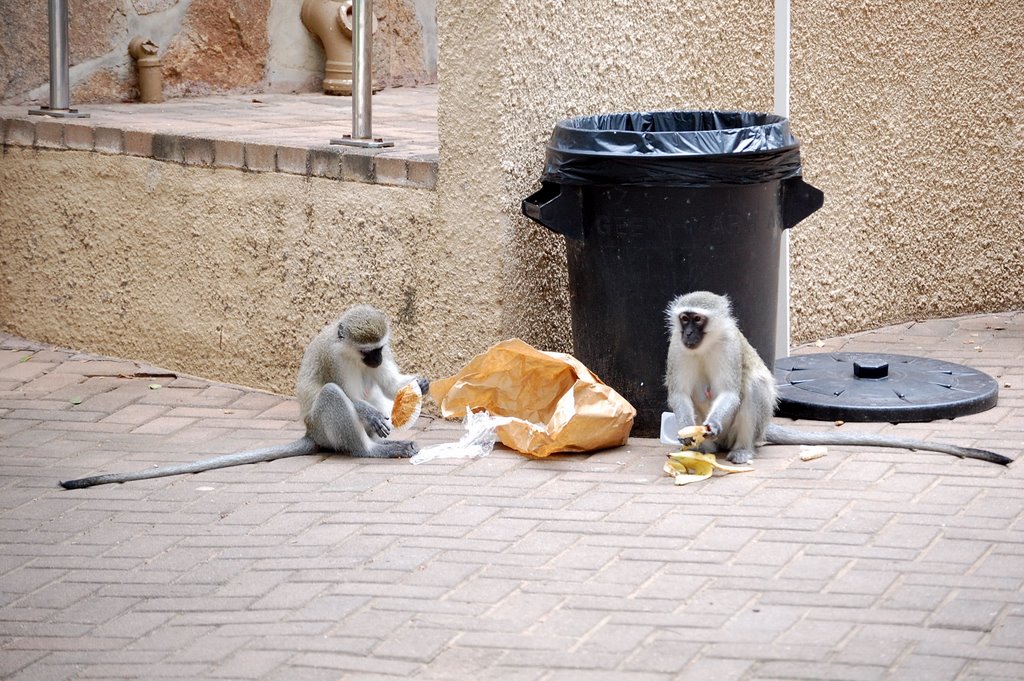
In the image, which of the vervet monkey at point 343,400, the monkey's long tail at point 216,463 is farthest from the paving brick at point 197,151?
the monkey's long tail at point 216,463

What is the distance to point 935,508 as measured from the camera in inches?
199

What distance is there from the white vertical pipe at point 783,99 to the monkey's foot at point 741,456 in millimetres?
1288

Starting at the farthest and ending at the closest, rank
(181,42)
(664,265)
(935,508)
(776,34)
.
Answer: (181,42) < (776,34) < (664,265) < (935,508)

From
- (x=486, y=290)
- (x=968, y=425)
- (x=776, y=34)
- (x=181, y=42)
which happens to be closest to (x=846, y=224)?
(x=776, y=34)

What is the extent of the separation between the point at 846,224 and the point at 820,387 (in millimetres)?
1507

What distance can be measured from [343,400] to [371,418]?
6.2 inches

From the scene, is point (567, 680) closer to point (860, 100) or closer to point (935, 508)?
point (935, 508)

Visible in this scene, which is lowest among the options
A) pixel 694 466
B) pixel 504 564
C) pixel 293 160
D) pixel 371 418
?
pixel 504 564

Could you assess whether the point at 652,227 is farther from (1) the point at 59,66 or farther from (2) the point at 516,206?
(1) the point at 59,66

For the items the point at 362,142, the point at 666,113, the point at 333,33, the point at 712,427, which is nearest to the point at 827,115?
the point at 666,113

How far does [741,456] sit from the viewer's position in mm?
5652

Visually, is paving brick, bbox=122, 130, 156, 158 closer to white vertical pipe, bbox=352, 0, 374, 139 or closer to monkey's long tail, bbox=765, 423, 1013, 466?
white vertical pipe, bbox=352, 0, 374, 139

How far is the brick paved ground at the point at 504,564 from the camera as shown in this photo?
12.9ft

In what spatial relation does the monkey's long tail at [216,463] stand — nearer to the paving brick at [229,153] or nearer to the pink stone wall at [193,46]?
the paving brick at [229,153]
